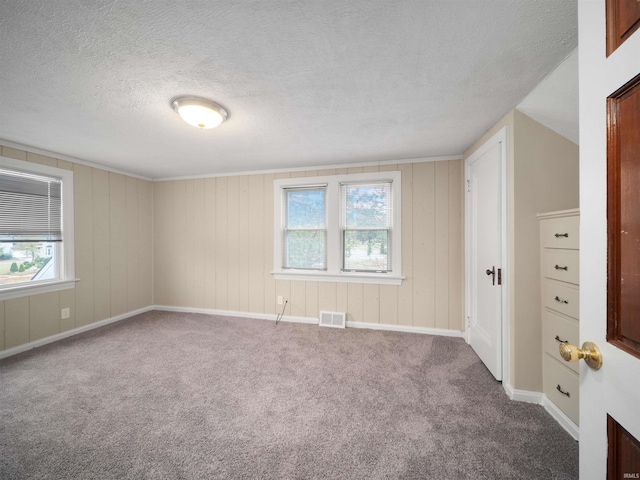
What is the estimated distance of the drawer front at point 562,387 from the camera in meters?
1.66

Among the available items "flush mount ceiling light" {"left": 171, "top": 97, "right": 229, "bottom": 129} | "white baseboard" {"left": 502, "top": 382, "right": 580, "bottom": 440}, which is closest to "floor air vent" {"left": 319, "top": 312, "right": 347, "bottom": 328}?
"white baseboard" {"left": 502, "top": 382, "right": 580, "bottom": 440}

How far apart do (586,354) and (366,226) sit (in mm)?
3038

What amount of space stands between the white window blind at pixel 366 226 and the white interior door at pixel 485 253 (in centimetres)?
101

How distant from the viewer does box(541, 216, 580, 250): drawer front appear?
1.63 meters

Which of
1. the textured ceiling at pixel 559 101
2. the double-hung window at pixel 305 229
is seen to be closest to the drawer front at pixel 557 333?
the textured ceiling at pixel 559 101

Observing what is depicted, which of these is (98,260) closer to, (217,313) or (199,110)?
(217,313)

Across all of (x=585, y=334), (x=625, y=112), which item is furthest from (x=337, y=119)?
(x=585, y=334)

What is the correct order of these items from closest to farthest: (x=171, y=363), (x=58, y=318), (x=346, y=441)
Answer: (x=346, y=441) < (x=171, y=363) < (x=58, y=318)

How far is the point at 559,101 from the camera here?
1.76 metres

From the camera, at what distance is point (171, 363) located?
2.60m

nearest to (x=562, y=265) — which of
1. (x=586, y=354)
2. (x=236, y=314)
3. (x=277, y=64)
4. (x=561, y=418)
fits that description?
(x=561, y=418)

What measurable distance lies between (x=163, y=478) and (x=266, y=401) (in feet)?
2.51

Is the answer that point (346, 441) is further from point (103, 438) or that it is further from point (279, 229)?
point (279, 229)

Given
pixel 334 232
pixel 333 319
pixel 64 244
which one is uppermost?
pixel 334 232
